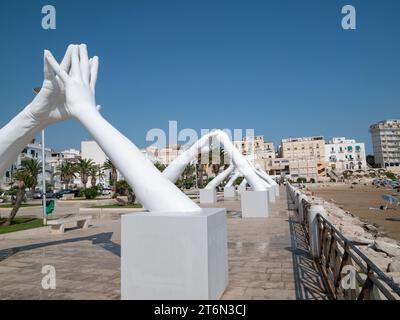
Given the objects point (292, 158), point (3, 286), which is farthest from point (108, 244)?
point (292, 158)

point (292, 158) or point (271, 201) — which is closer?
point (271, 201)

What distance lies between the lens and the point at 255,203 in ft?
51.8

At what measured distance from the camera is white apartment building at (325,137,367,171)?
406 ft

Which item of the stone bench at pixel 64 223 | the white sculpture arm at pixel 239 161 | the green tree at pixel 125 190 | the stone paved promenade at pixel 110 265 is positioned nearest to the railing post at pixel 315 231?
the stone paved promenade at pixel 110 265

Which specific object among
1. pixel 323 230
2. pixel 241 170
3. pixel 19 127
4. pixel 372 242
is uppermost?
pixel 19 127

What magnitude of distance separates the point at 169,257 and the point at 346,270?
2323mm

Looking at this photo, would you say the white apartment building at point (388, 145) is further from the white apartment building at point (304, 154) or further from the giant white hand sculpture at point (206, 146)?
the giant white hand sculpture at point (206, 146)

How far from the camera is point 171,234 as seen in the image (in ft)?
15.0

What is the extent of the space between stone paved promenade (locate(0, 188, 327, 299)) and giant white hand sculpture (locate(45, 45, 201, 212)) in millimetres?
1588

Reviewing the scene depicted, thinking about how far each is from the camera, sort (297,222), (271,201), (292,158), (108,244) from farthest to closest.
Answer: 1. (292,158)
2. (271,201)
3. (297,222)
4. (108,244)

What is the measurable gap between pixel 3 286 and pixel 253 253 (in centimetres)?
526

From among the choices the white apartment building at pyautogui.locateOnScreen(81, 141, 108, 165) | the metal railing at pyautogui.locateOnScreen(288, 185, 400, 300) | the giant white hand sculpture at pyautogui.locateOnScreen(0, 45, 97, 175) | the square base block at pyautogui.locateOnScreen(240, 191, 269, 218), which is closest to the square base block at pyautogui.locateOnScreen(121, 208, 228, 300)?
the metal railing at pyautogui.locateOnScreen(288, 185, 400, 300)

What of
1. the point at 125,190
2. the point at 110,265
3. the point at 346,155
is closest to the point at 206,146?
the point at 110,265
